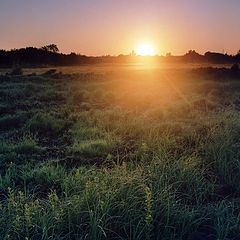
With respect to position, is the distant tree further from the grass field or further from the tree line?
the grass field

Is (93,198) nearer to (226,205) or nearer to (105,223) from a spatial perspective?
(105,223)

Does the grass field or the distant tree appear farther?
the distant tree

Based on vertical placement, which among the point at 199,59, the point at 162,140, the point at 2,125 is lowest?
the point at 199,59

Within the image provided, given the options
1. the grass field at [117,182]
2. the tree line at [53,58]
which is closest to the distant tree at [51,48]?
the tree line at [53,58]

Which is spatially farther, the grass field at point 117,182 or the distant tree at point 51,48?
the distant tree at point 51,48

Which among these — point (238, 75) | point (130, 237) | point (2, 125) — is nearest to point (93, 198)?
point (130, 237)

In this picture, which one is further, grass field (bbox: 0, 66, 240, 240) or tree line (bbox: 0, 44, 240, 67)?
tree line (bbox: 0, 44, 240, 67)

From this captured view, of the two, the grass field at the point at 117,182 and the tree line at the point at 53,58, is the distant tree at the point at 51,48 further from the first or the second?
the grass field at the point at 117,182

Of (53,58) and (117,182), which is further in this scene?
(53,58)

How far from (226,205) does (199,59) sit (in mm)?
54639

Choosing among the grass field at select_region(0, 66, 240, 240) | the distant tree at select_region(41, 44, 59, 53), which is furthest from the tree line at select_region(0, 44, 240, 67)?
the grass field at select_region(0, 66, 240, 240)

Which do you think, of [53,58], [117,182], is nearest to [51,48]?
[53,58]

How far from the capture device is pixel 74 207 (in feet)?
16.3

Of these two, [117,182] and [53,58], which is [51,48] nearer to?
[53,58]
